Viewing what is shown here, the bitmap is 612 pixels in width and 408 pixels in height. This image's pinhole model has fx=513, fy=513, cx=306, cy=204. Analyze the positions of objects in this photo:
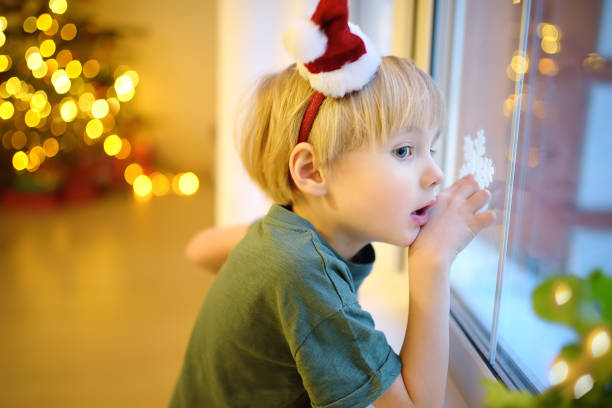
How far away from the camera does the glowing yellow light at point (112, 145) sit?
3.65 m

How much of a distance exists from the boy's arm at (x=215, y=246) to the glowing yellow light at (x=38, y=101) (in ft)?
8.94

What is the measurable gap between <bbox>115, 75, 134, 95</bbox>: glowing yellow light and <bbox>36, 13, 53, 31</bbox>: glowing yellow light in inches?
21.6

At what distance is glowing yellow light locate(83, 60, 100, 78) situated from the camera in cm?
346

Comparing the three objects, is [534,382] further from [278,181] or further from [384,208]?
[278,181]

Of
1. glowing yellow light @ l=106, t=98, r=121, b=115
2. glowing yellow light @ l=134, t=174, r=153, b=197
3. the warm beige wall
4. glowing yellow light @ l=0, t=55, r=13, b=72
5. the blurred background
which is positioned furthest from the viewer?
the warm beige wall

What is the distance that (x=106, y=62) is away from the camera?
3656 mm

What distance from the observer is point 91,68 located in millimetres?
3490

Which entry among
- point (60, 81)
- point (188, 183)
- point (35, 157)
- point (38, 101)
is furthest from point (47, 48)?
point (188, 183)

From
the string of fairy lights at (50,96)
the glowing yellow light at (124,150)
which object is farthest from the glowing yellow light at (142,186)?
the string of fairy lights at (50,96)

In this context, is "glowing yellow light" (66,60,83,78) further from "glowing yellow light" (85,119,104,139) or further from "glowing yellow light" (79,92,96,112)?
"glowing yellow light" (85,119,104,139)

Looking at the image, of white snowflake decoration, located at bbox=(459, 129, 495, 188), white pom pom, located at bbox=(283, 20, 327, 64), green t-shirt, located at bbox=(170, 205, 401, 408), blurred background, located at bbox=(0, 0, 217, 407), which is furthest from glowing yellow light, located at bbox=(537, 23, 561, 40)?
blurred background, located at bbox=(0, 0, 217, 407)

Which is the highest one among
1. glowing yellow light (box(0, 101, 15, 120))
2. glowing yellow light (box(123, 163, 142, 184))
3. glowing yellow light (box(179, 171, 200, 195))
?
glowing yellow light (box(0, 101, 15, 120))

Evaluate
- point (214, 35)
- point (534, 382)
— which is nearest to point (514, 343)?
point (534, 382)

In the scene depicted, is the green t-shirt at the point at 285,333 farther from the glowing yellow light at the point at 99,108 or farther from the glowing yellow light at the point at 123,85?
the glowing yellow light at the point at 123,85
